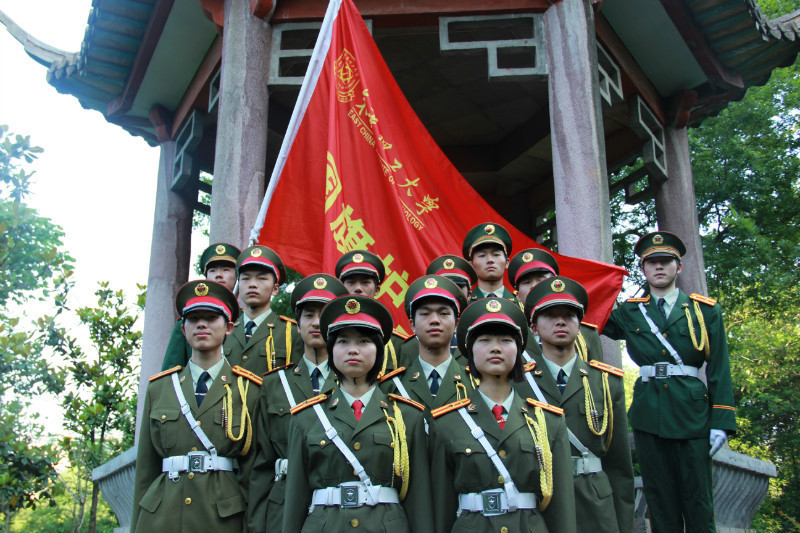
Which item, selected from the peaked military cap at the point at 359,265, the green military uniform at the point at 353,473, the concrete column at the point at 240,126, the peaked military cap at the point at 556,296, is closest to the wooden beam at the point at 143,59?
the concrete column at the point at 240,126

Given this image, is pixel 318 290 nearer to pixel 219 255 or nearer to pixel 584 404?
pixel 219 255

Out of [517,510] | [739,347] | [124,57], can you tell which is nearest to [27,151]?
[124,57]

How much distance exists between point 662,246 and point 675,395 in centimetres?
108

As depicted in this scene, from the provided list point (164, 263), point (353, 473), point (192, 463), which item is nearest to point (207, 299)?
point (192, 463)

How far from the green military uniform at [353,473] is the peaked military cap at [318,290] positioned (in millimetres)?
994

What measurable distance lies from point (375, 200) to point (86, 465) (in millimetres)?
6267

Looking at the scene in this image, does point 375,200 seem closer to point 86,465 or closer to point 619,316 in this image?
point 619,316

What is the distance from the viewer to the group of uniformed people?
11.0ft

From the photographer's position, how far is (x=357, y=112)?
6195 millimetres

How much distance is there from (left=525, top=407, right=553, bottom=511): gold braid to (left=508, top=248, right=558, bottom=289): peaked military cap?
1.80 meters

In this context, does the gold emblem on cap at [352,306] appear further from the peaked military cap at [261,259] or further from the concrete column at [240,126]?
Answer: the concrete column at [240,126]

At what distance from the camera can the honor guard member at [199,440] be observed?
3750 mm

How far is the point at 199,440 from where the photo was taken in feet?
12.7

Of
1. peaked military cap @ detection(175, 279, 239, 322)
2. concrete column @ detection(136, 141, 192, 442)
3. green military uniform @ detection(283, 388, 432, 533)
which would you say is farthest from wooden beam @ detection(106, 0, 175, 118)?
green military uniform @ detection(283, 388, 432, 533)
